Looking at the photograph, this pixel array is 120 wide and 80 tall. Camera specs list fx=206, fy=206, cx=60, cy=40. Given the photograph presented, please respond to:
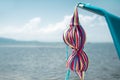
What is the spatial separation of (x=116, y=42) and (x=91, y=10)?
0.93m

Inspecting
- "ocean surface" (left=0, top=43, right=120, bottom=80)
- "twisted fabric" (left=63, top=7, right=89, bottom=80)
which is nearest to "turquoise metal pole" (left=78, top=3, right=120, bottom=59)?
"twisted fabric" (left=63, top=7, right=89, bottom=80)

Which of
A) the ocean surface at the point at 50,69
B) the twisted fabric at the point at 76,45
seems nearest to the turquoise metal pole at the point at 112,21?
the twisted fabric at the point at 76,45

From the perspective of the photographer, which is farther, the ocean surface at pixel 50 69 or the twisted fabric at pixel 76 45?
the ocean surface at pixel 50 69

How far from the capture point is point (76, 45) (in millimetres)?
5320

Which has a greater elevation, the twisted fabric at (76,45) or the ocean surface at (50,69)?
the twisted fabric at (76,45)

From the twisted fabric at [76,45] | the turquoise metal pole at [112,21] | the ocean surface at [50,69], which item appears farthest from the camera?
the ocean surface at [50,69]

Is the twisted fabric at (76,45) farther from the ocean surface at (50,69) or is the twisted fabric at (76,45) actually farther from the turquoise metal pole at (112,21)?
the ocean surface at (50,69)

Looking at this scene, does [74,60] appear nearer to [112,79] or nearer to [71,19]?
[71,19]

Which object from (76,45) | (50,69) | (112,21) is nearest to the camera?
(112,21)

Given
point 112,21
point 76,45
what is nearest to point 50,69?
point 76,45

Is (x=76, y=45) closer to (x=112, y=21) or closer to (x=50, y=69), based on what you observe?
(x=112, y=21)

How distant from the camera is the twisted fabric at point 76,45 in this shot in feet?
17.4

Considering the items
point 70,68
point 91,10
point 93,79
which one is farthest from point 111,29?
point 93,79

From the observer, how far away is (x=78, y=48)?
17.4 feet
